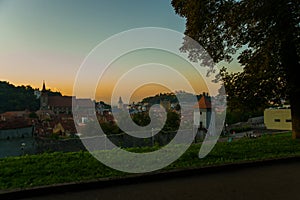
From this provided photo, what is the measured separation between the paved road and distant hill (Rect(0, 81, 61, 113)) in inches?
237

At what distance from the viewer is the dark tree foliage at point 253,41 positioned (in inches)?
278

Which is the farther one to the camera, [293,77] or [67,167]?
[293,77]

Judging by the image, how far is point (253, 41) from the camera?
7551mm

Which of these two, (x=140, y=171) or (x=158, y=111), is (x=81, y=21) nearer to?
(x=158, y=111)

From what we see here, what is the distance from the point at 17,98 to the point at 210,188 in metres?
7.56

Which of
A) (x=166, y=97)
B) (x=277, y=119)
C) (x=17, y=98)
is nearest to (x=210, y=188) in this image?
(x=166, y=97)

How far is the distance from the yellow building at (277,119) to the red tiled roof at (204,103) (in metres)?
20.0

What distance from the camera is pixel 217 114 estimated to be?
10.2 m

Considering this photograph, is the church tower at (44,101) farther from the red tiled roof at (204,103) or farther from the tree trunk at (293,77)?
the tree trunk at (293,77)

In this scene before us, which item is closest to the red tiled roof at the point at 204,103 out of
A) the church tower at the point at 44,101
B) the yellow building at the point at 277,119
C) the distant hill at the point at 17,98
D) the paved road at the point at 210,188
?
the distant hill at the point at 17,98

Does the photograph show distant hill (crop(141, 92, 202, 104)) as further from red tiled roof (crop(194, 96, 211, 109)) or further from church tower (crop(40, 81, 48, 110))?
church tower (crop(40, 81, 48, 110))

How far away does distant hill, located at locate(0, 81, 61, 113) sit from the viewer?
26.9 ft

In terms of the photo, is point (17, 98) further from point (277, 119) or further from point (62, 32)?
point (277, 119)

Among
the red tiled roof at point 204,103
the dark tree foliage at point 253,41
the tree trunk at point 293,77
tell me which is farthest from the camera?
the red tiled roof at point 204,103
